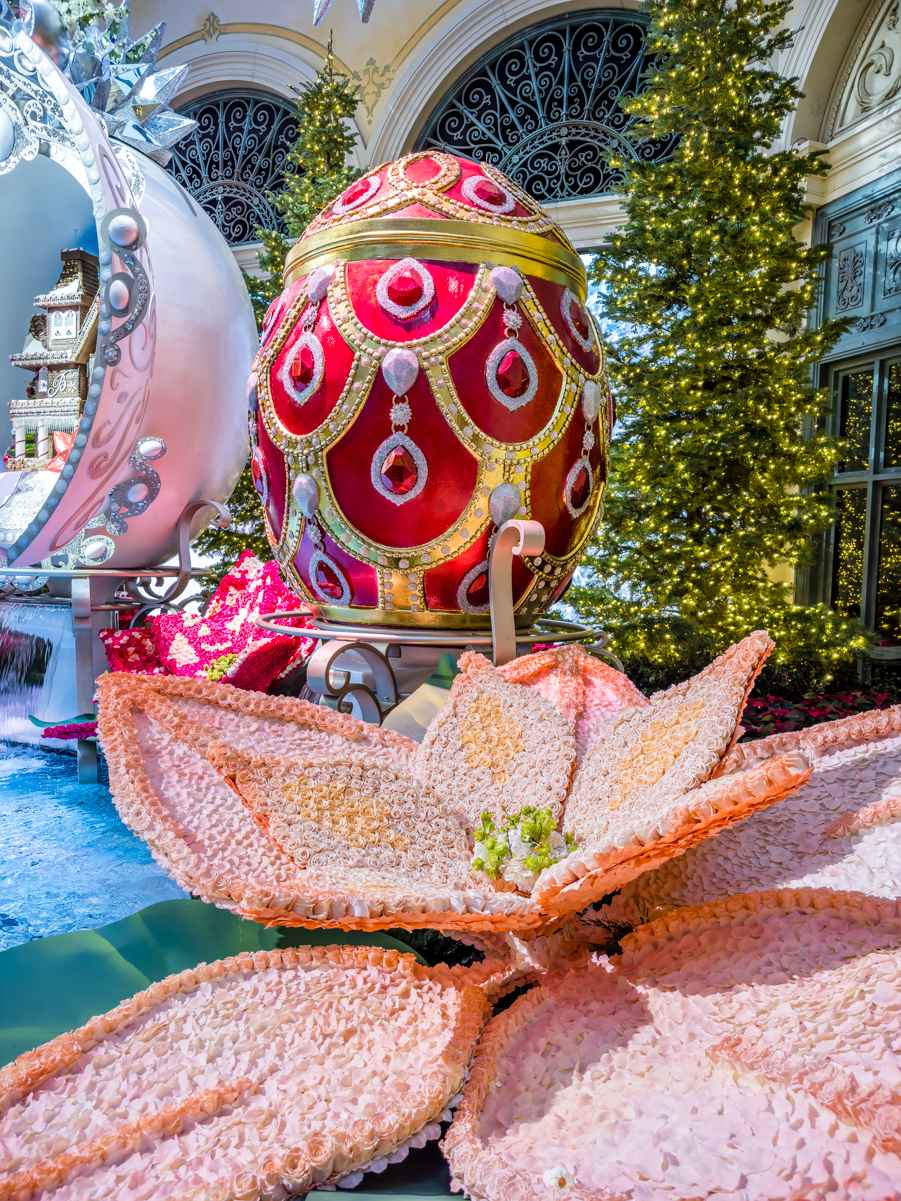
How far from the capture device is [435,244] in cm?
48

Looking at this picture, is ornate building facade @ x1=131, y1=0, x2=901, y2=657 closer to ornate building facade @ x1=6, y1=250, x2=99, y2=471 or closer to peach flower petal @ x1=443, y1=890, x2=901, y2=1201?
ornate building facade @ x1=6, y1=250, x2=99, y2=471

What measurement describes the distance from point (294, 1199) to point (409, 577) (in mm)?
375

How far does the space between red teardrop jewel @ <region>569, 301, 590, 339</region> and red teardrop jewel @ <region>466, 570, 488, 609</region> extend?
0.54 feet

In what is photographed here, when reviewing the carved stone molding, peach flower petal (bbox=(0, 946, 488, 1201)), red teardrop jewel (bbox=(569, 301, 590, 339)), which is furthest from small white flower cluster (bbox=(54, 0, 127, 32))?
the carved stone molding

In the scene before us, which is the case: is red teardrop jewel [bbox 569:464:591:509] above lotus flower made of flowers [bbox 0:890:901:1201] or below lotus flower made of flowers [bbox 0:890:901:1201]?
above

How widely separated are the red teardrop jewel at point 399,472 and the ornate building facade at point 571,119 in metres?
3.21

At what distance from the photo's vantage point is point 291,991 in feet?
0.69

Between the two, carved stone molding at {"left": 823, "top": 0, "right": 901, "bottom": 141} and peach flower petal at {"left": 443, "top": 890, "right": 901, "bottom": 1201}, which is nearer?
peach flower petal at {"left": 443, "top": 890, "right": 901, "bottom": 1201}

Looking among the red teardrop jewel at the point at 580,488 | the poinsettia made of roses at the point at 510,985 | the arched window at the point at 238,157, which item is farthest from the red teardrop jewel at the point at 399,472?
the arched window at the point at 238,157

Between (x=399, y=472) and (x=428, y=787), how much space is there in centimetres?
24

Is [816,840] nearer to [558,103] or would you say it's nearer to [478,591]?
[478,591]

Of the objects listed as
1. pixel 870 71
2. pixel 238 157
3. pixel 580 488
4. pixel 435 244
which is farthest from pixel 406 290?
pixel 238 157

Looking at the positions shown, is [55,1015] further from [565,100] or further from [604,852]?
[565,100]

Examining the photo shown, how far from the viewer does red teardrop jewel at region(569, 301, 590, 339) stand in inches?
20.7
